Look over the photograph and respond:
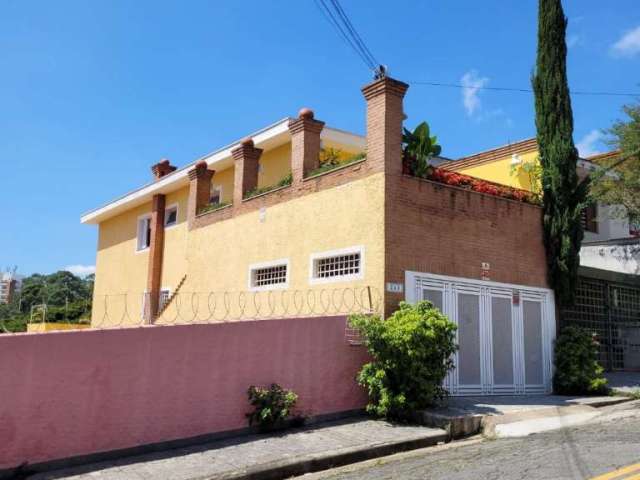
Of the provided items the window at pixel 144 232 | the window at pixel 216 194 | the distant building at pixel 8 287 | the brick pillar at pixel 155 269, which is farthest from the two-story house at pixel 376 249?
the distant building at pixel 8 287

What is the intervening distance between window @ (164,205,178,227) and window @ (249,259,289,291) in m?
8.78

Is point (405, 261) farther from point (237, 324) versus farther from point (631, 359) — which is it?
point (631, 359)

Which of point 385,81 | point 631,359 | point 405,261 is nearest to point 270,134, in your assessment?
point 385,81

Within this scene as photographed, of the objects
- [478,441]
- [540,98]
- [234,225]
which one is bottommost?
[478,441]

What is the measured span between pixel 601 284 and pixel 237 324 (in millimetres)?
11265

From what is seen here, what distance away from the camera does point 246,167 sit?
16.3 meters

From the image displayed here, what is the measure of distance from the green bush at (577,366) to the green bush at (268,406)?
679cm

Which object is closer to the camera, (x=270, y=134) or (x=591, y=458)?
(x=591, y=458)

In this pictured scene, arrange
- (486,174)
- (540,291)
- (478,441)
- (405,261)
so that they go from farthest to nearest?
(486,174) < (540,291) < (405,261) < (478,441)

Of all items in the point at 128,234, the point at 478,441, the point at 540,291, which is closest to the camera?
the point at 478,441

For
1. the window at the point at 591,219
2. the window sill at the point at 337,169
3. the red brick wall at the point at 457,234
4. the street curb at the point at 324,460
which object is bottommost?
the street curb at the point at 324,460

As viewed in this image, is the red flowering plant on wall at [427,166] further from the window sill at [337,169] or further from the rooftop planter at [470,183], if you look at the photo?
the window sill at [337,169]

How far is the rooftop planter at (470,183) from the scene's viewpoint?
1221 centimetres

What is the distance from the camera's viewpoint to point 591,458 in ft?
23.7
